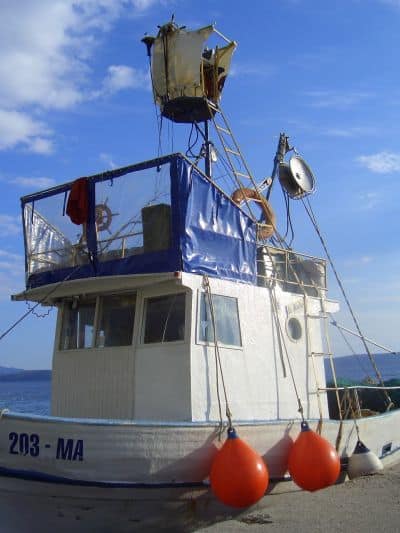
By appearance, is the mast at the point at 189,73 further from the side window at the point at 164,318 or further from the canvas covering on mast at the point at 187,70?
the side window at the point at 164,318

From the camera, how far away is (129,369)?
29.2 feet

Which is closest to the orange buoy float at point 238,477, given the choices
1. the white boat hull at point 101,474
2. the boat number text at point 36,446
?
the white boat hull at point 101,474

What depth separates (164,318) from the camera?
29.2 ft

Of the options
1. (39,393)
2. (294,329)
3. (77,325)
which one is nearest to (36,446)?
(77,325)

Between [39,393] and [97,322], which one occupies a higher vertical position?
[39,393]

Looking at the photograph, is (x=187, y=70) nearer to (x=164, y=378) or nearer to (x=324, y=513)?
(x=164, y=378)

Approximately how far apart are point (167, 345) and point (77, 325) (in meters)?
1.85

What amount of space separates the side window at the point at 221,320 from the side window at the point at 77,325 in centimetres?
184

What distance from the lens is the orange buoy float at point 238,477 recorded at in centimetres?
704

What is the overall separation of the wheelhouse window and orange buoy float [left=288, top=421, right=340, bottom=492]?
112 inches

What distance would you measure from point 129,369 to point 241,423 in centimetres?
182

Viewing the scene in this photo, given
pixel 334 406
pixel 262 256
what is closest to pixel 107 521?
pixel 262 256

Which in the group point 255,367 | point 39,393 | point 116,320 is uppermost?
point 39,393

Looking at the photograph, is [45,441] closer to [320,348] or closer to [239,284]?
[239,284]
